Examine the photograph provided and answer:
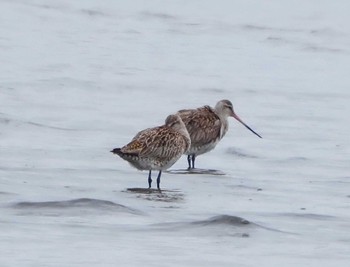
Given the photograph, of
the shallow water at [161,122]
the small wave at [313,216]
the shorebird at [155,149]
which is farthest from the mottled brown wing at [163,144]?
the small wave at [313,216]

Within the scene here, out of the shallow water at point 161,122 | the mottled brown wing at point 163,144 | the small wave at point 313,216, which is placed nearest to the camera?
the shallow water at point 161,122

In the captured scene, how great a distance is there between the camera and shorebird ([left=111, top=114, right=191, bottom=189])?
1426cm

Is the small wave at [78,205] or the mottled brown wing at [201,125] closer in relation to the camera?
the small wave at [78,205]

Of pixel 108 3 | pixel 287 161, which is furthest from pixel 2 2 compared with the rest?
pixel 287 161

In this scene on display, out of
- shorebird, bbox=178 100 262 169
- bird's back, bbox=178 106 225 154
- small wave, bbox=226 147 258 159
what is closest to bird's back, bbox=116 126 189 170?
shorebird, bbox=178 100 262 169

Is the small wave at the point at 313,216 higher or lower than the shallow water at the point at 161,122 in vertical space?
lower

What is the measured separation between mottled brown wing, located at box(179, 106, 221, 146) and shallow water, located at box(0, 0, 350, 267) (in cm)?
31

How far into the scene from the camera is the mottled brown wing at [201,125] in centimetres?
1623

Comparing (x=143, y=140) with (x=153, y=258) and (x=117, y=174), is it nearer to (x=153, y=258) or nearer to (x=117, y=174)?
(x=117, y=174)

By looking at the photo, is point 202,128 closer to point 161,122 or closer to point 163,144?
point 163,144

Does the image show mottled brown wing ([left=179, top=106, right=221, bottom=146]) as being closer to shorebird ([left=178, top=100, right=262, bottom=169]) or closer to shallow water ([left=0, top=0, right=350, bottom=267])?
shorebird ([left=178, top=100, right=262, bottom=169])

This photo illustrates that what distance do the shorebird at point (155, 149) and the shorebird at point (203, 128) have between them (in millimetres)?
922

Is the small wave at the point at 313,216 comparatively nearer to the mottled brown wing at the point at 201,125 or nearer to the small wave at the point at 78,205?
the small wave at the point at 78,205

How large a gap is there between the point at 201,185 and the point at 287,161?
6.92 ft
